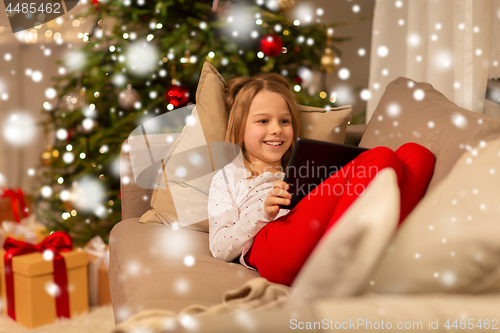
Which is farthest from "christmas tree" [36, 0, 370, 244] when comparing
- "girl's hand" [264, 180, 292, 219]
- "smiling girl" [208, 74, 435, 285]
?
"girl's hand" [264, 180, 292, 219]

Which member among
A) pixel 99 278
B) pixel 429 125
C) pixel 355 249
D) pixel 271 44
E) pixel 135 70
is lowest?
pixel 99 278

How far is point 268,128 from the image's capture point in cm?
117

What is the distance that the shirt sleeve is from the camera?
0.91m

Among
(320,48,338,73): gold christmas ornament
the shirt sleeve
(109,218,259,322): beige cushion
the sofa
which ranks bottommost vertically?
(109,218,259,322): beige cushion

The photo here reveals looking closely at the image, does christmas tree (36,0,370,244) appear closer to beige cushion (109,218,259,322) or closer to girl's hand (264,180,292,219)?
beige cushion (109,218,259,322)

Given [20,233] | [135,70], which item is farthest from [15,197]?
[135,70]

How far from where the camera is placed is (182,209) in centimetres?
118

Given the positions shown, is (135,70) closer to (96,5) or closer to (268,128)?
(96,5)

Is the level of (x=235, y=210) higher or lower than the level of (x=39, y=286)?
higher

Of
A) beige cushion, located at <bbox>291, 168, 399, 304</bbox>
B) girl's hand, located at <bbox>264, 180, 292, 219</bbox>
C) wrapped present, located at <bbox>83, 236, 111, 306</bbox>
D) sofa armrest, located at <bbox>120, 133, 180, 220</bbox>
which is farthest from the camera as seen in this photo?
wrapped present, located at <bbox>83, 236, 111, 306</bbox>

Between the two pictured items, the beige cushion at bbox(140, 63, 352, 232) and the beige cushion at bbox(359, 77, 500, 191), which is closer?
the beige cushion at bbox(359, 77, 500, 191)

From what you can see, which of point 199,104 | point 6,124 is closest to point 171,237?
point 199,104

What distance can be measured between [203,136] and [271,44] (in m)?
0.70

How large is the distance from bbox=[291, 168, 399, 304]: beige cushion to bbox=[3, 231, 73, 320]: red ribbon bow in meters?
1.17
